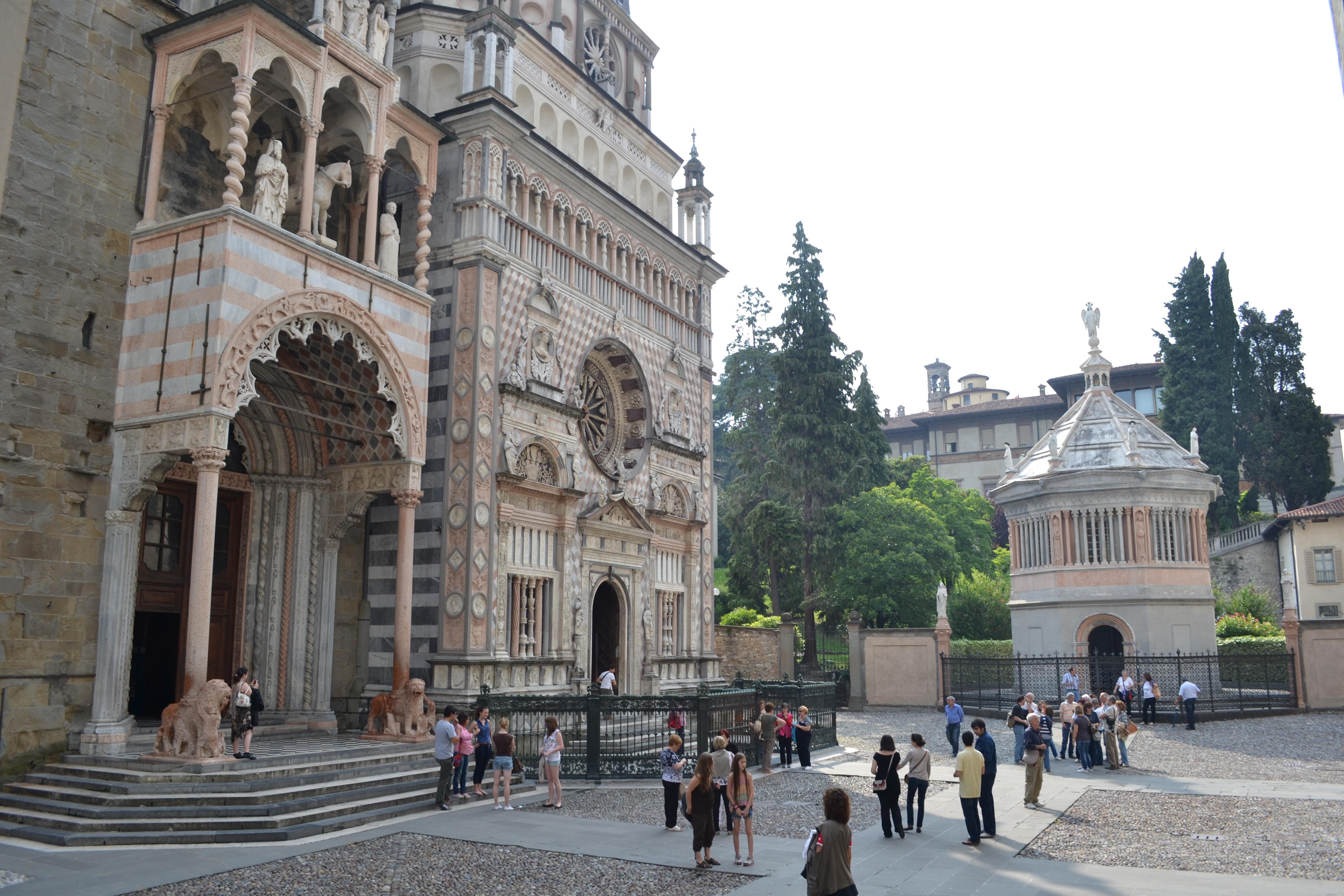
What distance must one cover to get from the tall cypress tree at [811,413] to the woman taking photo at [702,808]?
29.8 meters

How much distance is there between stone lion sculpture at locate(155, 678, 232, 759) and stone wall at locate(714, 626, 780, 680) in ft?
76.9

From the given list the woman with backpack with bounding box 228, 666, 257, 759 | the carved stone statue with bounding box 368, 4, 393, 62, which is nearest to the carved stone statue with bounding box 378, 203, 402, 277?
the carved stone statue with bounding box 368, 4, 393, 62

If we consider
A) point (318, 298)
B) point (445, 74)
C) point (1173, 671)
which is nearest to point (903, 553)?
point (1173, 671)

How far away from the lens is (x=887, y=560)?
1503 inches

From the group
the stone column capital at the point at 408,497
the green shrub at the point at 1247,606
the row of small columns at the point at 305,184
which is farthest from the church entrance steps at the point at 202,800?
the green shrub at the point at 1247,606

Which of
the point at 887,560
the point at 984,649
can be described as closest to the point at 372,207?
the point at 887,560

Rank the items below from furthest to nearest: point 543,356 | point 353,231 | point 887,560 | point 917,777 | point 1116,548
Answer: point 887,560, point 1116,548, point 543,356, point 353,231, point 917,777

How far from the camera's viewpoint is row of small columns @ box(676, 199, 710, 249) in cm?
3005

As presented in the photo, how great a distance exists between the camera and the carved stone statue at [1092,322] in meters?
38.5

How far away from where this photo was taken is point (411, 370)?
18578mm

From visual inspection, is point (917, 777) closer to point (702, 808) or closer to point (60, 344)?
point (702, 808)

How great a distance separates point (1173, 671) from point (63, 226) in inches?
1233

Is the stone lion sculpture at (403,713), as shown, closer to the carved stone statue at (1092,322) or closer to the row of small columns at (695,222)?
the row of small columns at (695,222)

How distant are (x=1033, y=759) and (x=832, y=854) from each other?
881 centimetres
